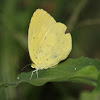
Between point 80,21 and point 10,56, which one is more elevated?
point 80,21

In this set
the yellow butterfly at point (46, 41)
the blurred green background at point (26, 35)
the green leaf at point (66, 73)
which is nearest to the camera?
the green leaf at point (66, 73)

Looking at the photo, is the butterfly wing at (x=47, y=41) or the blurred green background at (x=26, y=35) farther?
the blurred green background at (x=26, y=35)

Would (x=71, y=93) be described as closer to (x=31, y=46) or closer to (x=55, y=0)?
(x=31, y=46)

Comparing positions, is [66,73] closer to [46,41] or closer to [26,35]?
[46,41]

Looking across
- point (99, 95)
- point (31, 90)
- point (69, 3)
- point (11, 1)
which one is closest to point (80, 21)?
point (69, 3)

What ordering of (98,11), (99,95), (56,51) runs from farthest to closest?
(98,11) → (56,51) → (99,95)

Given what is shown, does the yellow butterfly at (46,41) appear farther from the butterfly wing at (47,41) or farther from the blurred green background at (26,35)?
the blurred green background at (26,35)

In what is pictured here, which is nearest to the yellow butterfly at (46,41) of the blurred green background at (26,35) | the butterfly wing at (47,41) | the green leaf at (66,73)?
the butterfly wing at (47,41)
